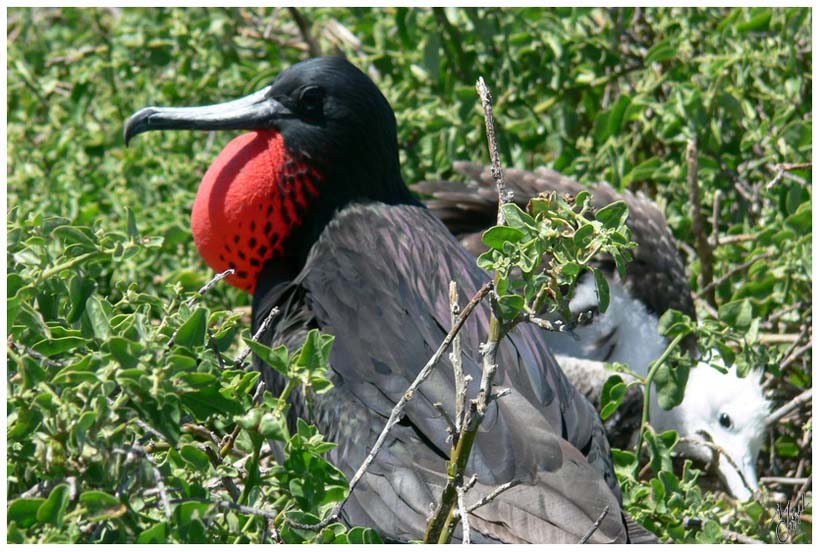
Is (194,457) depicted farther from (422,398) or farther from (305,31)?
(305,31)

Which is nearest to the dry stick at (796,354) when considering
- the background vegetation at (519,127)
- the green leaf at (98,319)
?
the background vegetation at (519,127)

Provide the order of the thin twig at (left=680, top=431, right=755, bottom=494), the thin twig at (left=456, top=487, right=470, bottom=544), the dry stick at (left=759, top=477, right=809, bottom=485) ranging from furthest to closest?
1. the dry stick at (left=759, top=477, right=809, bottom=485)
2. the thin twig at (left=680, top=431, right=755, bottom=494)
3. the thin twig at (left=456, top=487, right=470, bottom=544)

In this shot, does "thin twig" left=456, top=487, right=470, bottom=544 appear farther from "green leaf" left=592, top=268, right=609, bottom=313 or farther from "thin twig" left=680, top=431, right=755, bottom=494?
"thin twig" left=680, top=431, right=755, bottom=494

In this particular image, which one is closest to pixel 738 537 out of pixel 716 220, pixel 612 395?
pixel 612 395

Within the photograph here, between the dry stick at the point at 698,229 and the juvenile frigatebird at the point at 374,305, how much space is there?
603mm

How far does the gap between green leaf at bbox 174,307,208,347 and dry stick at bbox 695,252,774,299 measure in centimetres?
152

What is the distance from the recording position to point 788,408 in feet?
8.29

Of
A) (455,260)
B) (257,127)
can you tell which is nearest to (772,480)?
(455,260)

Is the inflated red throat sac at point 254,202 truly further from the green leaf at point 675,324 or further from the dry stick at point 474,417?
the dry stick at point 474,417

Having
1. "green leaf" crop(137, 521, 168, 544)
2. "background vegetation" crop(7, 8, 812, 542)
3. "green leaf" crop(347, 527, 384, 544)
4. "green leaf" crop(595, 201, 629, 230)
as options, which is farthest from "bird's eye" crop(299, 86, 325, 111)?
"green leaf" crop(137, 521, 168, 544)

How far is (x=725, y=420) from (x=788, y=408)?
0.35m

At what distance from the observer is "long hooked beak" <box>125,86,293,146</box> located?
7.94ft

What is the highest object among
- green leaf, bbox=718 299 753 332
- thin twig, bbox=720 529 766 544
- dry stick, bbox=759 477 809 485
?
green leaf, bbox=718 299 753 332

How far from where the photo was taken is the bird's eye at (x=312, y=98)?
2391 millimetres
